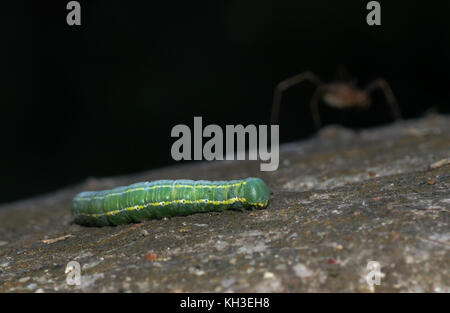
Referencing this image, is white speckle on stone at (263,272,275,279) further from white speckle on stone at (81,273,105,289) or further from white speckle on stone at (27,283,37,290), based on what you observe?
white speckle on stone at (27,283,37,290)

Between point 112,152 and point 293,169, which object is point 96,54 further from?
point 293,169

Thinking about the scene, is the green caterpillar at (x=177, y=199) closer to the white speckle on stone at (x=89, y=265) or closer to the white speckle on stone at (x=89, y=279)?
the white speckle on stone at (x=89, y=265)

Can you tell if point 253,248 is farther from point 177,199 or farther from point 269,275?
point 177,199

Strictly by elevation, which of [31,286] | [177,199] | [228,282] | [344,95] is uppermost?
[344,95]

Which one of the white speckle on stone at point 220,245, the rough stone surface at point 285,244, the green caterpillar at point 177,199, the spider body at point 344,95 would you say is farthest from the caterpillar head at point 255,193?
the spider body at point 344,95

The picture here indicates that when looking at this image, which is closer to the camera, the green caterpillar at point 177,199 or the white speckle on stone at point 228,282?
the white speckle on stone at point 228,282

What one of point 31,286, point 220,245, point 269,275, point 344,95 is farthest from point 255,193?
point 344,95

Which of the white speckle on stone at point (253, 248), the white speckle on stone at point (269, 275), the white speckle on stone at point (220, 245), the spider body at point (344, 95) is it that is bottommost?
the white speckle on stone at point (269, 275)
